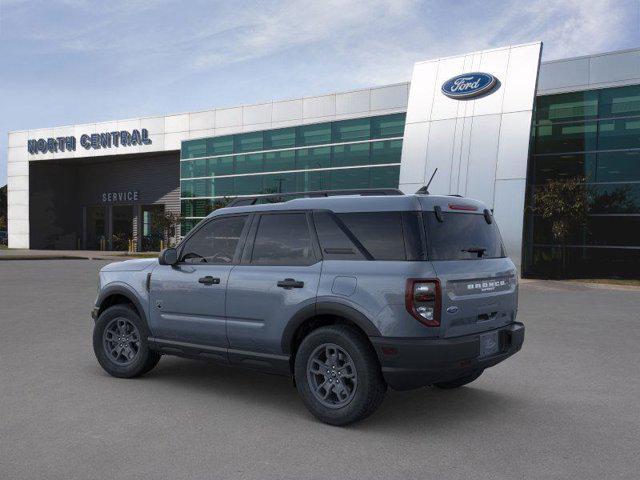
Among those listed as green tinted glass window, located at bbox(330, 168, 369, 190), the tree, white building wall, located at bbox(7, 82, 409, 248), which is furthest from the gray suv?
white building wall, located at bbox(7, 82, 409, 248)

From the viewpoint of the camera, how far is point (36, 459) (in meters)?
4.05

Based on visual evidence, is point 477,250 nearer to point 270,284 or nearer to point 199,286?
point 270,284

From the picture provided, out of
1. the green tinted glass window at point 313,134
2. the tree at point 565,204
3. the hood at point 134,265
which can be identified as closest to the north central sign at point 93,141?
the green tinted glass window at point 313,134

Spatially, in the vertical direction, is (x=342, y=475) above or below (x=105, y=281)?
below

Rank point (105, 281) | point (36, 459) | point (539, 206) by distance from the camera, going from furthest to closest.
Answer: point (539, 206) < point (105, 281) < point (36, 459)

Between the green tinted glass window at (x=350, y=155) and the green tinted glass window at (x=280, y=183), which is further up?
the green tinted glass window at (x=350, y=155)

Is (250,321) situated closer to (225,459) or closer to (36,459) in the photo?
(225,459)

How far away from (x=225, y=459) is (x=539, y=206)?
2150cm

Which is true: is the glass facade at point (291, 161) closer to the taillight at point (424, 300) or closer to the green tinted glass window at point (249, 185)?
the green tinted glass window at point (249, 185)

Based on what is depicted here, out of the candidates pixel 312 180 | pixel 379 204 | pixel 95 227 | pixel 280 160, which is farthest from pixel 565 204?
pixel 95 227

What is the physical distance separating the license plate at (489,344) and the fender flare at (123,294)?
3.30 meters

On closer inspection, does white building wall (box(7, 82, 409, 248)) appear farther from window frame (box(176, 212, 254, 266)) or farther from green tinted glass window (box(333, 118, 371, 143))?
window frame (box(176, 212, 254, 266))

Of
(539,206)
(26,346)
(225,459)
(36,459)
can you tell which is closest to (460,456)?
(225,459)

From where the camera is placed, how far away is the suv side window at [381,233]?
4723mm
